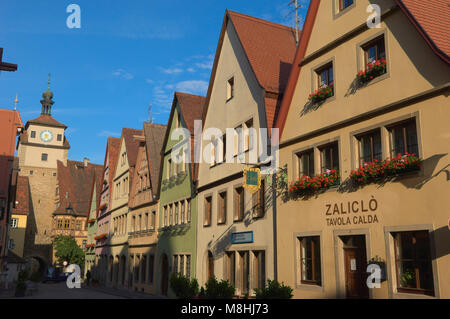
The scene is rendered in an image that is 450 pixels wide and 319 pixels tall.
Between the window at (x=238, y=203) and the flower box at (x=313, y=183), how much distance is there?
452cm

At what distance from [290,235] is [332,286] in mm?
2749

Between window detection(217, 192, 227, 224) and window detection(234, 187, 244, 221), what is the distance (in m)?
1.28

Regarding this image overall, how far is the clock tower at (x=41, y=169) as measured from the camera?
7475cm

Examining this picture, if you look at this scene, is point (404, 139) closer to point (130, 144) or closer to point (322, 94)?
point (322, 94)

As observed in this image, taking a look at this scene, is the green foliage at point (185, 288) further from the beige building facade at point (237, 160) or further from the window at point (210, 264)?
the window at point (210, 264)

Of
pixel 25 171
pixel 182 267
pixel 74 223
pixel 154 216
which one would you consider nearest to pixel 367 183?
pixel 182 267

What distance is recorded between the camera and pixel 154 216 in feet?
110

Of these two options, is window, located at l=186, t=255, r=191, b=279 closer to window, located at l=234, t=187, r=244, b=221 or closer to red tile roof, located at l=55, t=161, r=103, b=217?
window, located at l=234, t=187, r=244, b=221

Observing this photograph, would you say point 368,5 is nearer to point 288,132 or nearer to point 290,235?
point 288,132

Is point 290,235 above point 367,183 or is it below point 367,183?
below

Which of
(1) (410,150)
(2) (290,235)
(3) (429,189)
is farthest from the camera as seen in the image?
(2) (290,235)

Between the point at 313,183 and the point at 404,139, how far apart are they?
137 inches

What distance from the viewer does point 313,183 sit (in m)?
15.5
